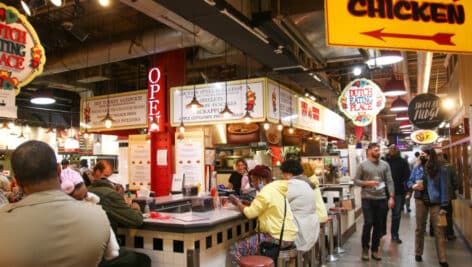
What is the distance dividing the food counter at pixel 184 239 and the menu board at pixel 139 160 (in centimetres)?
509

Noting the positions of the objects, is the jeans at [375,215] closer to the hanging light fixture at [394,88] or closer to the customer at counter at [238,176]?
the customer at counter at [238,176]

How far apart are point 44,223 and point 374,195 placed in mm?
6040

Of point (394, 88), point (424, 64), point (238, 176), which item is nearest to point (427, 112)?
point (394, 88)

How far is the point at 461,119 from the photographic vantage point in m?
8.34

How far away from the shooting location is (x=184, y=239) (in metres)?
4.11

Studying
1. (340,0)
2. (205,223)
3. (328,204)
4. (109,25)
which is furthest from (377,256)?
(109,25)

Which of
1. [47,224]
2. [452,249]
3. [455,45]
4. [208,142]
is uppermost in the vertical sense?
[455,45]

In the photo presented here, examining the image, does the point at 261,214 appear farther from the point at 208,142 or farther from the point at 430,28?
the point at 208,142

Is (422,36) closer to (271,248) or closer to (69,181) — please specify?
(271,248)

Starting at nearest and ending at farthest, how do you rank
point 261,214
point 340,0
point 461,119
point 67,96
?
point 340,0, point 261,214, point 461,119, point 67,96

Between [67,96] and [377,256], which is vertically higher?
[67,96]

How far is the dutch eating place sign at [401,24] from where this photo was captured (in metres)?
3.45

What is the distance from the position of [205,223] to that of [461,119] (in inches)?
266

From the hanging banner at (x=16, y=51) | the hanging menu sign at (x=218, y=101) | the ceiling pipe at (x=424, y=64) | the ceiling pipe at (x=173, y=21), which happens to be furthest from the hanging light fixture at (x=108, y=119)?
the ceiling pipe at (x=424, y=64)
